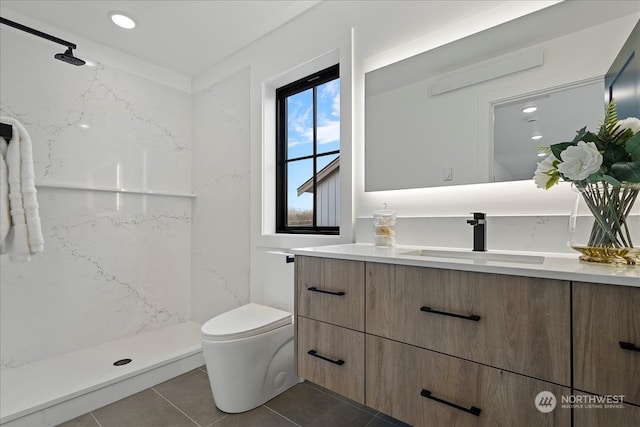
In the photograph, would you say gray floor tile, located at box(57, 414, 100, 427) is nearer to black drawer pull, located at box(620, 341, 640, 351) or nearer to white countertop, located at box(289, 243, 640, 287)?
white countertop, located at box(289, 243, 640, 287)

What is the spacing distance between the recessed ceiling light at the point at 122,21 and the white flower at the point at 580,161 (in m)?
2.60

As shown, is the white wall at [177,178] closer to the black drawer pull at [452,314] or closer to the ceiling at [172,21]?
the ceiling at [172,21]

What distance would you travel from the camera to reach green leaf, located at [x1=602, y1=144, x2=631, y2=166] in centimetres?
92

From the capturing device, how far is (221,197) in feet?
8.77

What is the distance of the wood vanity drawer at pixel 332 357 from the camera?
1.22 meters

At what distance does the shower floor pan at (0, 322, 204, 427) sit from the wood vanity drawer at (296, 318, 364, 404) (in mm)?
1152

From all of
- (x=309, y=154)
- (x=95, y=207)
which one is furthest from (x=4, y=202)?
(x=309, y=154)

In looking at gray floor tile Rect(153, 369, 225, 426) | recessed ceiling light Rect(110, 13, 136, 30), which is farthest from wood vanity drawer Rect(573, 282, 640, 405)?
recessed ceiling light Rect(110, 13, 136, 30)

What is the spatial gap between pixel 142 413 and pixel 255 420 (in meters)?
0.63

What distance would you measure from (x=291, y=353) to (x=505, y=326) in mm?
1304

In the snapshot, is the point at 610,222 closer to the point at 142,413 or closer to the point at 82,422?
the point at 142,413

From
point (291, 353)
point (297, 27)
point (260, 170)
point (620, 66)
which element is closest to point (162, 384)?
point (291, 353)

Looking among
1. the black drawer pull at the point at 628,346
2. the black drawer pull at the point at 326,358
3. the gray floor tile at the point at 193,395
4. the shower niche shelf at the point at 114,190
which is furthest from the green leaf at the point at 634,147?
the shower niche shelf at the point at 114,190

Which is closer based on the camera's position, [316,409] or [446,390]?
[446,390]
